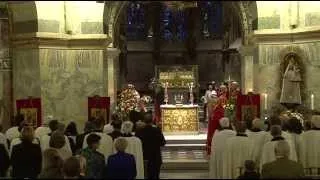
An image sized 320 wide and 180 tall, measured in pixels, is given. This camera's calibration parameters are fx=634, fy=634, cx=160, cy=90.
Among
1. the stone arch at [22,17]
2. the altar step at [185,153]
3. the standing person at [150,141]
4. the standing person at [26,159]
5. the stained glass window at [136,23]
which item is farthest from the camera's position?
the stained glass window at [136,23]

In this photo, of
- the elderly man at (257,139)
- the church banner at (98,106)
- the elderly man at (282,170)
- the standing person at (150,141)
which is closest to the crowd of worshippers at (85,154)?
the standing person at (150,141)

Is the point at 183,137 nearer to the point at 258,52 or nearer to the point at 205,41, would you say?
the point at 258,52

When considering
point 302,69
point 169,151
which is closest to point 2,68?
point 169,151

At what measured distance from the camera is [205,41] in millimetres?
35250

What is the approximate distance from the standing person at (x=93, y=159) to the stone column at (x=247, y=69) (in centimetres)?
1168

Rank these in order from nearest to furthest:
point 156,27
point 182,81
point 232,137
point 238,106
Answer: point 232,137
point 238,106
point 182,81
point 156,27

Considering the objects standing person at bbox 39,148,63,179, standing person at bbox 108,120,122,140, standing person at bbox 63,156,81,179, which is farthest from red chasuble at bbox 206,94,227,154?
standing person at bbox 63,156,81,179

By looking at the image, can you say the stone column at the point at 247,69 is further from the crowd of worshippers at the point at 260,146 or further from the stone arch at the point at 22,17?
the crowd of worshippers at the point at 260,146

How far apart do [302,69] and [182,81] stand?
6.44 meters

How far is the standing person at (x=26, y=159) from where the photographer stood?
32.9 ft

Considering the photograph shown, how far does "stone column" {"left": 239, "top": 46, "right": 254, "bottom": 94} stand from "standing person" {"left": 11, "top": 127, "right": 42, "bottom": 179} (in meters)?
11.6

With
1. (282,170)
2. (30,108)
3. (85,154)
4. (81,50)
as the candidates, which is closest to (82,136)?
(85,154)

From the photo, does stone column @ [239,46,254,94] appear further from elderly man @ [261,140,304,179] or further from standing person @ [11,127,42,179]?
elderly man @ [261,140,304,179]

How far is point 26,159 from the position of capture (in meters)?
10.0
